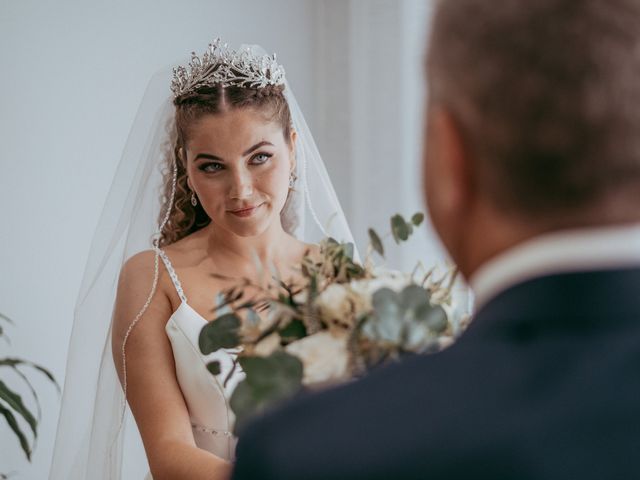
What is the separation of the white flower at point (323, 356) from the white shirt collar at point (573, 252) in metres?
0.36

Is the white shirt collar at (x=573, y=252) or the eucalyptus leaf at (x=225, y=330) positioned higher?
the eucalyptus leaf at (x=225, y=330)

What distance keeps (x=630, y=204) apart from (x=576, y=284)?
6 cm

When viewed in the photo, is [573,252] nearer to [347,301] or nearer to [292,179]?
[347,301]

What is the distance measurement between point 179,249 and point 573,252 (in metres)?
1.83

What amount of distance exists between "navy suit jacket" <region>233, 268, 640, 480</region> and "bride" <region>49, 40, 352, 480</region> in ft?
4.57

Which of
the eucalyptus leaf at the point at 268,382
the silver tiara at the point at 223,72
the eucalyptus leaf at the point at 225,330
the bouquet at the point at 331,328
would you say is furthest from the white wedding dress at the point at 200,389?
the eucalyptus leaf at the point at 268,382

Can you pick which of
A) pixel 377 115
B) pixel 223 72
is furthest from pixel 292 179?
pixel 377 115

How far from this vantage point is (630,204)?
1.94ft

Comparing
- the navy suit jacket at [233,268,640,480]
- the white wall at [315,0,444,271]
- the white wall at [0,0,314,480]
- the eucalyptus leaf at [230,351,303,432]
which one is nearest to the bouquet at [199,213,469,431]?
the eucalyptus leaf at [230,351,303,432]

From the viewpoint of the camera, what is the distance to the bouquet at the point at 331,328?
0.88 m

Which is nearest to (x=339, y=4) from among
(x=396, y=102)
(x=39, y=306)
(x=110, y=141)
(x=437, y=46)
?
(x=396, y=102)

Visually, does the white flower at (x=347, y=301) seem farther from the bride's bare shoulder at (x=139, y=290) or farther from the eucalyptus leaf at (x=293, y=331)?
the bride's bare shoulder at (x=139, y=290)

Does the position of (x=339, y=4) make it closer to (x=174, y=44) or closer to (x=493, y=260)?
(x=174, y=44)

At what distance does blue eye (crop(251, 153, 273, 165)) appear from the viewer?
7.13 feet
